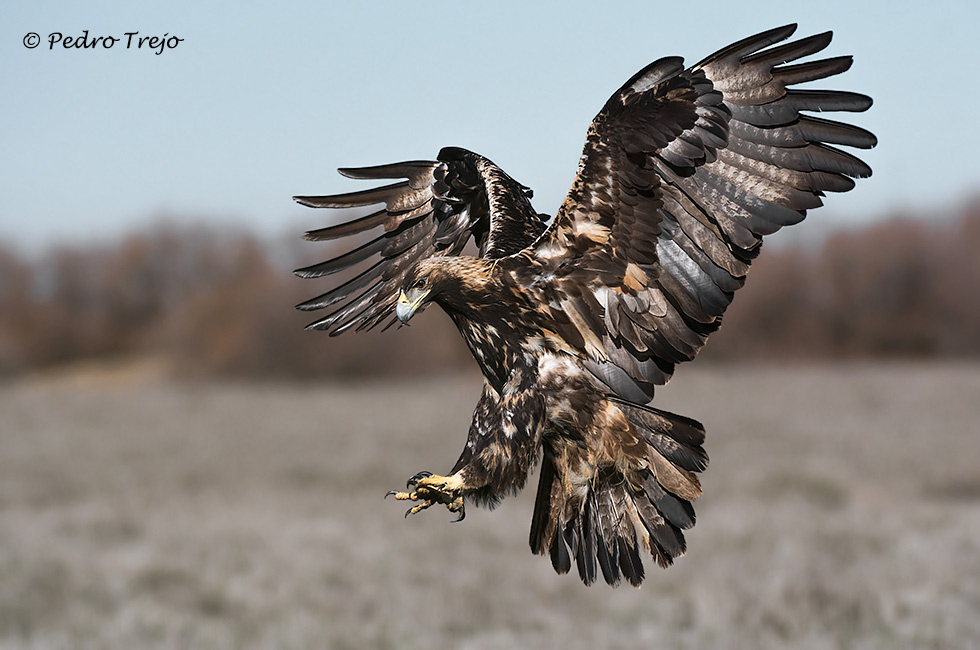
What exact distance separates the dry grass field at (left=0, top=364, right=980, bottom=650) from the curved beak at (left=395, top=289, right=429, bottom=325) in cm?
1344

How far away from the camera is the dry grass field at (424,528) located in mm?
14383

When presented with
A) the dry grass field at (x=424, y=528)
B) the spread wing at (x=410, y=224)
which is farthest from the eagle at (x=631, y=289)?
the dry grass field at (x=424, y=528)

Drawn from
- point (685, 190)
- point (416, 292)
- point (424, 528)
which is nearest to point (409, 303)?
point (416, 292)

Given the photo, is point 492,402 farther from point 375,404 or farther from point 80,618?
point 375,404

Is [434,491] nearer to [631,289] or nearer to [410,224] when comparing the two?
[631,289]

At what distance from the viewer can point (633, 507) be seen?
1274 millimetres

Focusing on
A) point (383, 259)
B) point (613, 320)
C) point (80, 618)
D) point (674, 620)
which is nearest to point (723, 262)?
point (613, 320)

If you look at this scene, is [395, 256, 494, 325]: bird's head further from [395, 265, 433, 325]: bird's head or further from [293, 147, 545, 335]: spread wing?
[293, 147, 545, 335]: spread wing

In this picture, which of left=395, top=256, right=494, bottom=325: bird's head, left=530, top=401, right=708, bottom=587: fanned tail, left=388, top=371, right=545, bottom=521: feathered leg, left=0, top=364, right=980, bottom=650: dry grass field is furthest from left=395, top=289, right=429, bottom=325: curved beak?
left=0, top=364, right=980, bottom=650: dry grass field

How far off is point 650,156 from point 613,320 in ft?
0.79

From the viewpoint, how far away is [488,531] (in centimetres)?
2017

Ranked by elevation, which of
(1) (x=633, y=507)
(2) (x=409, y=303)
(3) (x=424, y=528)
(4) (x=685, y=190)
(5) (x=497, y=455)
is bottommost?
(3) (x=424, y=528)

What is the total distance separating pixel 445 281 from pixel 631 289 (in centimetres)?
27

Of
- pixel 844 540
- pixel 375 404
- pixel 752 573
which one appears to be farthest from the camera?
pixel 375 404
